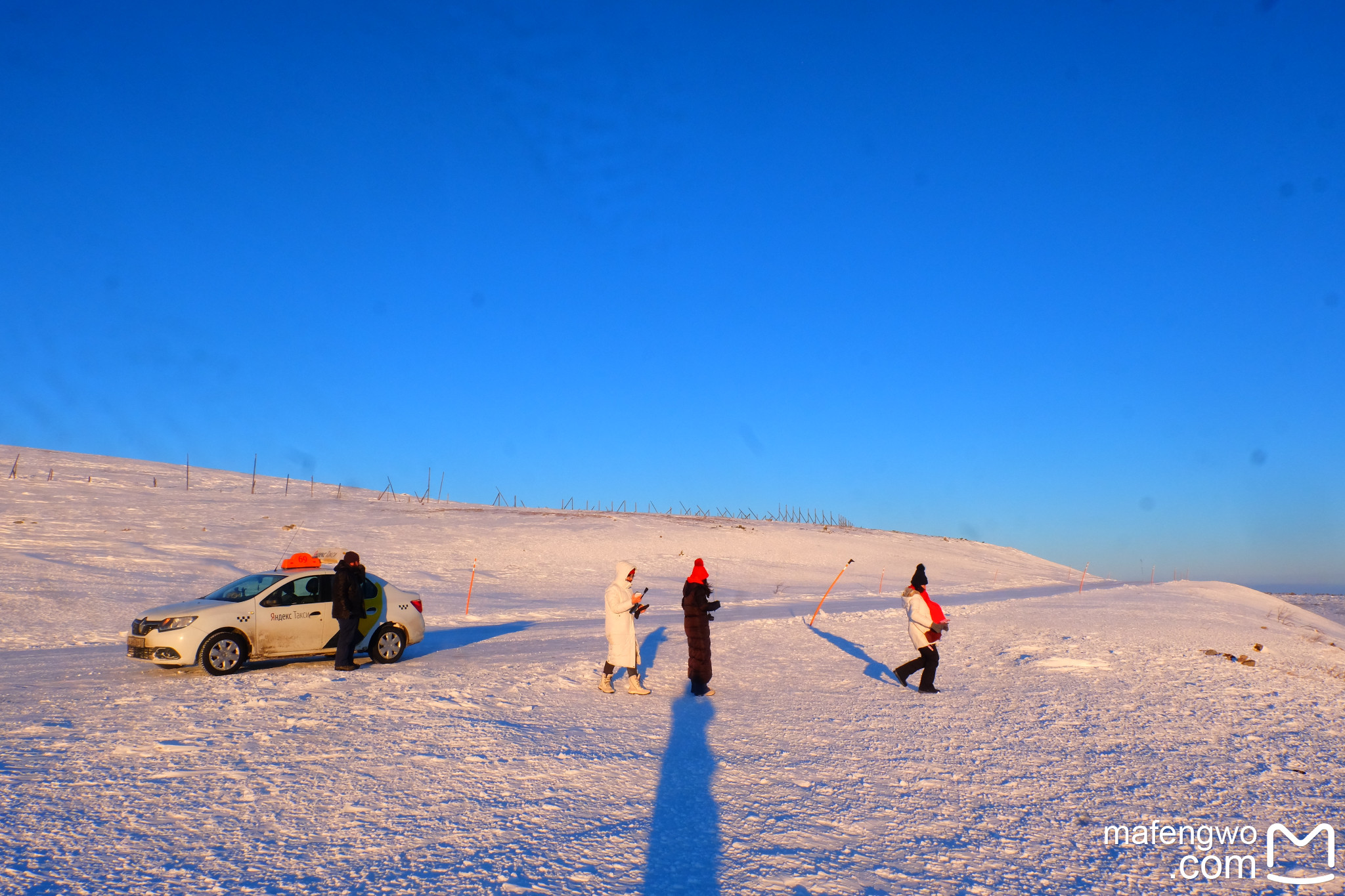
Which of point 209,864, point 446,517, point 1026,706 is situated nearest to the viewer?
point 209,864

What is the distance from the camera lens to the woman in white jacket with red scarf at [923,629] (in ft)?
39.1

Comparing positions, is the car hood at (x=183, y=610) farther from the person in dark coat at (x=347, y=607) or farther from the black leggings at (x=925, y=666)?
the black leggings at (x=925, y=666)

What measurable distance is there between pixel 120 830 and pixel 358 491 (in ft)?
173

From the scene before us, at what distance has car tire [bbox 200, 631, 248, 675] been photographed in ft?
37.8

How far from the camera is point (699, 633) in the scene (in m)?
11.6

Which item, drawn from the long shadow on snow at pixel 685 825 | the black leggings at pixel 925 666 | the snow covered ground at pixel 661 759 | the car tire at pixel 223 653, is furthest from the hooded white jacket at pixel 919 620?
the car tire at pixel 223 653

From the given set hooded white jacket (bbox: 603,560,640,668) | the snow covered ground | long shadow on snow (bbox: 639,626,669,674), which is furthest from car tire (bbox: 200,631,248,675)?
long shadow on snow (bbox: 639,626,669,674)

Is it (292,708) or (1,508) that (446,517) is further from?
(292,708)

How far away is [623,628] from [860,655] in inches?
252

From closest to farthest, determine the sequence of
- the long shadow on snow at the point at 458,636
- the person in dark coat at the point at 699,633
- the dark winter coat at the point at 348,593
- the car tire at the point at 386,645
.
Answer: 1. the person in dark coat at the point at 699,633
2. the dark winter coat at the point at 348,593
3. the car tire at the point at 386,645
4. the long shadow on snow at the point at 458,636

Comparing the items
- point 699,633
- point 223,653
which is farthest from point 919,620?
point 223,653

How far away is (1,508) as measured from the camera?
96.6 feet

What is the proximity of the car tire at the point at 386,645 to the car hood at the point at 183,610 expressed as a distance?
229cm

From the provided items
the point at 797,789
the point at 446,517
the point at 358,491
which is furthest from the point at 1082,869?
the point at 358,491
